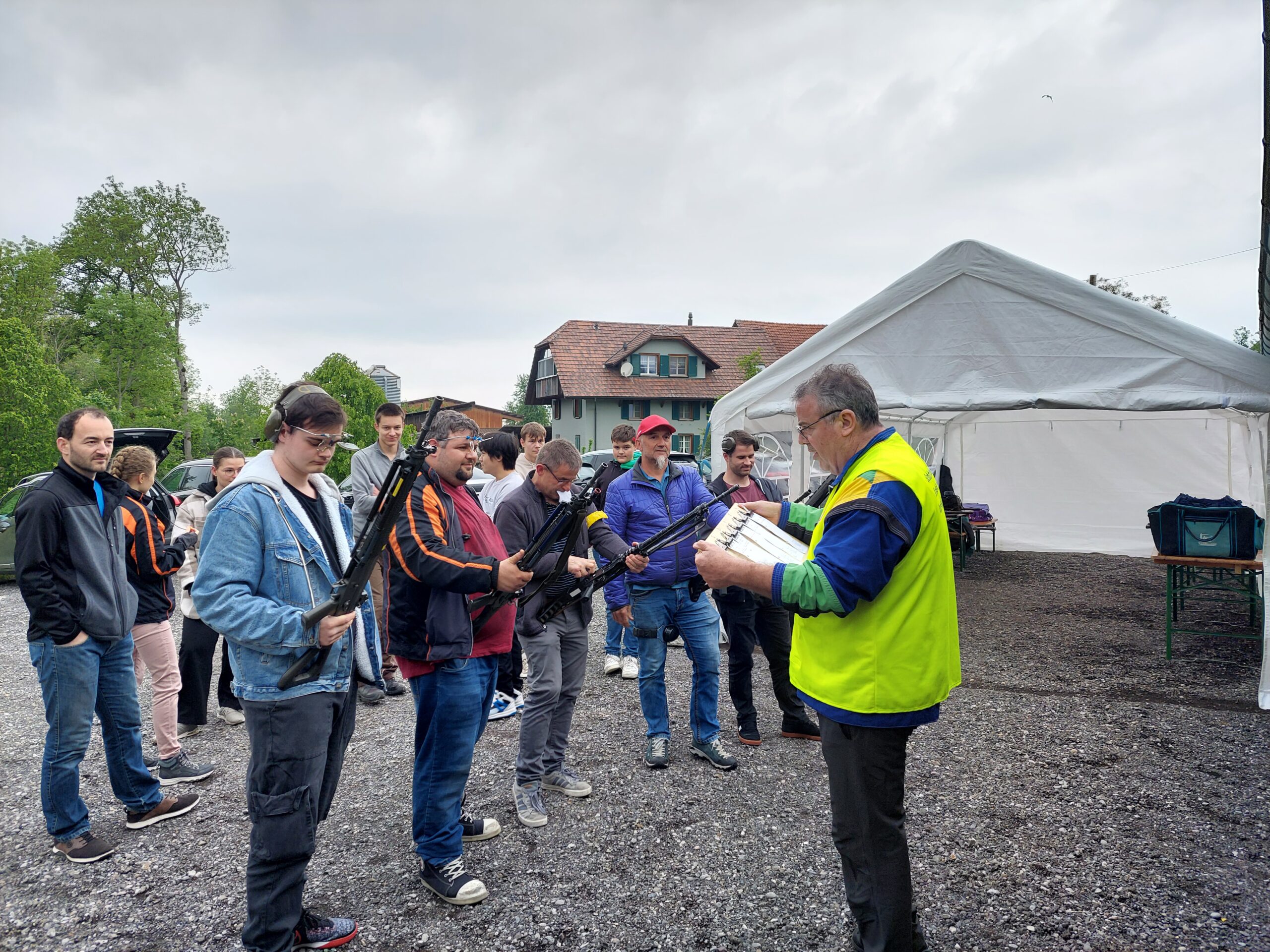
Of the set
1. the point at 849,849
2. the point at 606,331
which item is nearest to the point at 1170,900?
the point at 849,849

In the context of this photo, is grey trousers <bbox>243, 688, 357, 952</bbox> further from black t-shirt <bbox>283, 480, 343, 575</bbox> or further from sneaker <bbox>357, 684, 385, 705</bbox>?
sneaker <bbox>357, 684, 385, 705</bbox>

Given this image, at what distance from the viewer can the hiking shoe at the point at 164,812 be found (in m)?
3.44

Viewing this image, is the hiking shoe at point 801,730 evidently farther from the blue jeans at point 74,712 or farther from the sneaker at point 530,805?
the blue jeans at point 74,712

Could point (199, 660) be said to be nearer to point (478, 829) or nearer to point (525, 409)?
point (478, 829)

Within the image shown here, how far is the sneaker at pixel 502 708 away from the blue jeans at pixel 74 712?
85.6 inches

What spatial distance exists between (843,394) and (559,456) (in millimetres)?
1761

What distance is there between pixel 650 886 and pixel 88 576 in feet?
9.03

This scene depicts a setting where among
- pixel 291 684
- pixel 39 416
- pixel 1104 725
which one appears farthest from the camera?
pixel 39 416

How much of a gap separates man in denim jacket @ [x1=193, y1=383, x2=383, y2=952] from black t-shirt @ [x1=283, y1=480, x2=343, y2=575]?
3cm

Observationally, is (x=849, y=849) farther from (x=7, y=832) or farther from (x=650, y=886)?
(x=7, y=832)

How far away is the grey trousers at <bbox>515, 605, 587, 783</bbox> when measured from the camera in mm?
3600

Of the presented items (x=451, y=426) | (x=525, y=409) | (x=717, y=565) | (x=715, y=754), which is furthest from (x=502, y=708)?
(x=525, y=409)

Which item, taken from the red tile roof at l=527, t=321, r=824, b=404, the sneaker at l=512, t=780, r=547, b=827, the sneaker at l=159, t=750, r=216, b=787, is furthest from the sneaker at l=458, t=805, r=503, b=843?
the red tile roof at l=527, t=321, r=824, b=404

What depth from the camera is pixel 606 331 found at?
39469 mm
